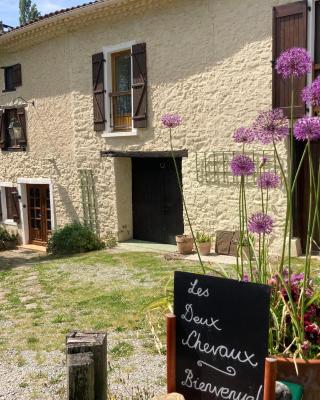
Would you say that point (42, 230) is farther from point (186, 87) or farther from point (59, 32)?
point (186, 87)

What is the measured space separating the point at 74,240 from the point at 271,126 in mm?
8451

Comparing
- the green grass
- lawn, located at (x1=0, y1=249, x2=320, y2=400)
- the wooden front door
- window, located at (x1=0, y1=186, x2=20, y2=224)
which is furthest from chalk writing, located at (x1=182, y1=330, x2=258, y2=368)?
window, located at (x1=0, y1=186, x2=20, y2=224)

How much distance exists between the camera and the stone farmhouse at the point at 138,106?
7758 millimetres

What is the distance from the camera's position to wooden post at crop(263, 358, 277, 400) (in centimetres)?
184

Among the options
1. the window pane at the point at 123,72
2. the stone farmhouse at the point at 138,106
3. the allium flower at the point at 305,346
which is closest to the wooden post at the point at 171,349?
the allium flower at the point at 305,346

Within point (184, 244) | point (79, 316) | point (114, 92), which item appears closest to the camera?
point (79, 316)

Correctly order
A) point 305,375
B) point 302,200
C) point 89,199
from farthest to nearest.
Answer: point 89,199
point 302,200
point 305,375

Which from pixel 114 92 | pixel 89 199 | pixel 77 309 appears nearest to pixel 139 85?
pixel 114 92

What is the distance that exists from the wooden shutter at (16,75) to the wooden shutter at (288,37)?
760 centimetres

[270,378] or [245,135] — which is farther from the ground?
[245,135]

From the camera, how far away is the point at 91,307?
5562mm

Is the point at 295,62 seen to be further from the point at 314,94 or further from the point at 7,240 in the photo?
the point at 7,240

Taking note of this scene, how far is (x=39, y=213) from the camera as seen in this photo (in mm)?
12797

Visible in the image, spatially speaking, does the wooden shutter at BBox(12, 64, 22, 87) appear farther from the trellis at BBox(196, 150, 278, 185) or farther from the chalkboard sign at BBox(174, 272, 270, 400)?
the chalkboard sign at BBox(174, 272, 270, 400)
